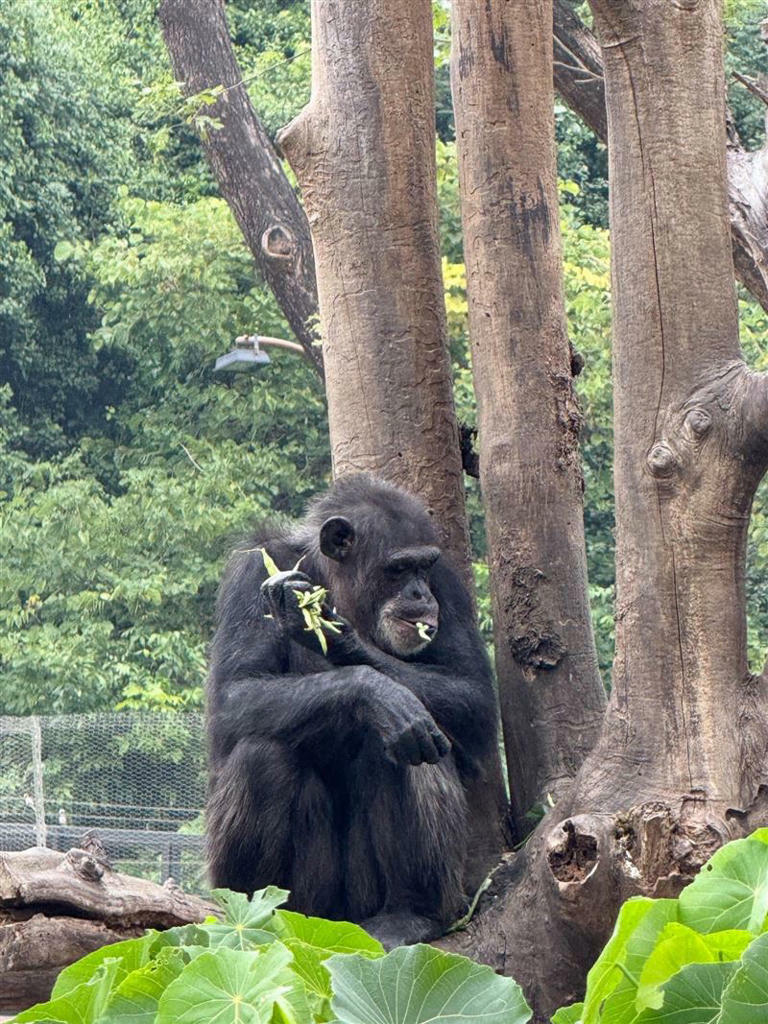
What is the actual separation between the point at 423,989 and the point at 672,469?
5.03 feet

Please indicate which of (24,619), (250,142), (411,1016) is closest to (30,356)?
(24,619)

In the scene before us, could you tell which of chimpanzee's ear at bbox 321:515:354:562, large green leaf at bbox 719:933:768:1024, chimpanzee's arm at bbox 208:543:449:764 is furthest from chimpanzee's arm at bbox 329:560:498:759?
large green leaf at bbox 719:933:768:1024

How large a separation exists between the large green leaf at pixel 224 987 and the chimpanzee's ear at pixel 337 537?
2.31 m

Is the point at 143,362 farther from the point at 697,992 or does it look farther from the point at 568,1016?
the point at 697,992

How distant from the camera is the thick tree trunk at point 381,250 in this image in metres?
3.61

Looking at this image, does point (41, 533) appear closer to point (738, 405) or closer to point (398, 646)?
point (398, 646)

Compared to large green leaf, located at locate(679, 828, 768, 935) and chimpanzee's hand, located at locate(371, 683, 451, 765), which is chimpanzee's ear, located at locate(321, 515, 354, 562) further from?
large green leaf, located at locate(679, 828, 768, 935)

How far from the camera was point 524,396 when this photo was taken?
361 cm

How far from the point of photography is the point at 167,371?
553 inches

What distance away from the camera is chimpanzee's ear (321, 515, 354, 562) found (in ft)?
11.5

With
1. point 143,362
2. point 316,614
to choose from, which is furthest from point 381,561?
point 143,362

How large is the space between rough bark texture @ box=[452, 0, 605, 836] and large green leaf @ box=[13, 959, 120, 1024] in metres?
2.20

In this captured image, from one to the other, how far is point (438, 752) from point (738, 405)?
1.03m

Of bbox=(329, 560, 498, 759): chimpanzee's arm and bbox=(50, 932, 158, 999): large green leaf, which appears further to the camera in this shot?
bbox=(329, 560, 498, 759): chimpanzee's arm
